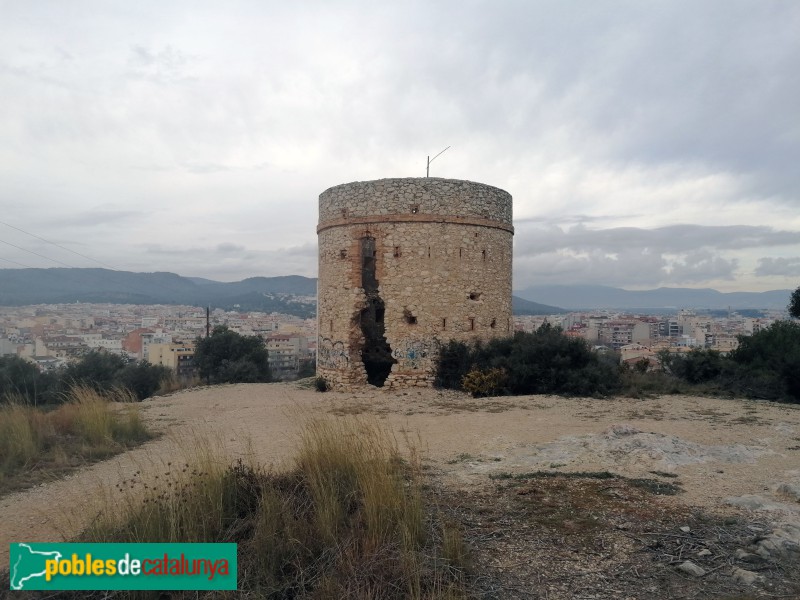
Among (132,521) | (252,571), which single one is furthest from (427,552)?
(132,521)

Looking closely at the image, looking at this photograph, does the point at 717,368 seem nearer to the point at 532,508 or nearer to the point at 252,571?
the point at 532,508

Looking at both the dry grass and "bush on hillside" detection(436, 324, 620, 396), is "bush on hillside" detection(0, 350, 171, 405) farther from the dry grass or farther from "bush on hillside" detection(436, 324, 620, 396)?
"bush on hillside" detection(436, 324, 620, 396)

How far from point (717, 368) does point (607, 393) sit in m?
4.06

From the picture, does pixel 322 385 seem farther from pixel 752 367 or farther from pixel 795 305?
pixel 795 305

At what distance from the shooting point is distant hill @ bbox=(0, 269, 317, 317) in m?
70.0

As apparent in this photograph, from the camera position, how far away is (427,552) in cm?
375

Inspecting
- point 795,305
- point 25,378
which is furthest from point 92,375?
point 795,305

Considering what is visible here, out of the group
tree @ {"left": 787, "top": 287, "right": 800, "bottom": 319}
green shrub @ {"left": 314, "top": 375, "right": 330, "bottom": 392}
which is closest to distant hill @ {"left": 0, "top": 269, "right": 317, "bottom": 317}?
green shrub @ {"left": 314, "top": 375, "right": 330, "bottom": 392}

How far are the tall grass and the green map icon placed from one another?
0.38 metres

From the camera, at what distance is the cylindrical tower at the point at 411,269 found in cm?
1425

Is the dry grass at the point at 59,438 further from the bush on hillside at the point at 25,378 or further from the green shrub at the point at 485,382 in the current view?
the bush on hillside at the point at 25,378

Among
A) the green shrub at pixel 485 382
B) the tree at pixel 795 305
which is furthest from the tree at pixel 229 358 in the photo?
the tree at pixel 795 305

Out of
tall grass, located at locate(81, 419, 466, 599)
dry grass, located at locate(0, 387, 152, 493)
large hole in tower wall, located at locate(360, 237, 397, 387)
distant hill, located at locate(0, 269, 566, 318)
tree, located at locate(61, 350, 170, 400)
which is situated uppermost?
distant hill, located at locate(0, 269, 566, 318)

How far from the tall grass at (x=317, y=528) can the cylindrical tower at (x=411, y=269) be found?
366 inches
